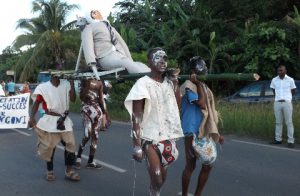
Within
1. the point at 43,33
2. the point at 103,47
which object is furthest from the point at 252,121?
the point at 43,33

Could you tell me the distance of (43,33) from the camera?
33.9 m

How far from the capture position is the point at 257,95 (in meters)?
14.8

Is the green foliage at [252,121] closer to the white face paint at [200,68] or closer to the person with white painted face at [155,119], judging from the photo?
the white face paint at [200,68]

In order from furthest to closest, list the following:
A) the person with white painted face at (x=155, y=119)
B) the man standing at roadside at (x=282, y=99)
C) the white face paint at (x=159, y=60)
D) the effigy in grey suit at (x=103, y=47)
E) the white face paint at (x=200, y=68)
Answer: the man standing at roadside at (x=282, y=99) < the effigy in grey suit at (x=103, y=47) < the white face paint at (x=200, y=68) < the white face paint at (x=159, y=60) < the person with white painted face at (x=155, y=119)

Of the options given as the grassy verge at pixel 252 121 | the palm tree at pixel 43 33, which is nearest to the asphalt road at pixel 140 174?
the grassy verge at pixel 252 121

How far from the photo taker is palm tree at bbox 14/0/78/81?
109ft

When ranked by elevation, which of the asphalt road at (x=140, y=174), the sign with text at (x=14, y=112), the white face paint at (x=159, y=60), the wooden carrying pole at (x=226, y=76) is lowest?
the asphalt road at (x=140, y=174)

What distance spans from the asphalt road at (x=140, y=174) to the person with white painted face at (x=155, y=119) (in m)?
1.82

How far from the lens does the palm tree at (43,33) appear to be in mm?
33219

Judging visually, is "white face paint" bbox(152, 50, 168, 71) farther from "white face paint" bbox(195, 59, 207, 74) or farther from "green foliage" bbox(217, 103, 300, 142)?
"green foliage" bbox(217, 103, 300, 142)

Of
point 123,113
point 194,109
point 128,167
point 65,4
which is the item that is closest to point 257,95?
point 123,113

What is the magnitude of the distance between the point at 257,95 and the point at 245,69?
19.5 feet

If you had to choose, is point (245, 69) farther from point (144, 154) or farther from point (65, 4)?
point (65, 4)

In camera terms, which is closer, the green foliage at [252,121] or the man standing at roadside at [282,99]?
the man standing at roadside at [282,99]
